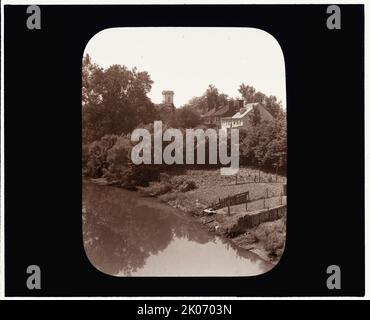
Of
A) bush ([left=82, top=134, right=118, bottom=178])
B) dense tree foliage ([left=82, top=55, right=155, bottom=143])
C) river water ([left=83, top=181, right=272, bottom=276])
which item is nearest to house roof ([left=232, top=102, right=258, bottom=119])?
dense tree foliage ([left=82, top=55, right=155, bottom=143])

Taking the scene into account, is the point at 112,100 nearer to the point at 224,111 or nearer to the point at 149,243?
the point at 224,111

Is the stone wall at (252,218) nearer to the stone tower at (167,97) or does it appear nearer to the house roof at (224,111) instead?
the house roof at (224,111)

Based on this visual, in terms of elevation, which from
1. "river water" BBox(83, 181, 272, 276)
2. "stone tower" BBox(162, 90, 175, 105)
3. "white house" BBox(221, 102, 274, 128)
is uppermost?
"stone tower" BBox(162, 90, 175, 105)

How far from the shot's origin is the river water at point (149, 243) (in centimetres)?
582

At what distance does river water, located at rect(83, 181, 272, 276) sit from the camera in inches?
229

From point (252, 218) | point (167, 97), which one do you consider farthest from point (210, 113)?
point (252, 218)

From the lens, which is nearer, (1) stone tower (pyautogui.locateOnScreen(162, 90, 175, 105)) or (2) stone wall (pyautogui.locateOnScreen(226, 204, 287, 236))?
(2) stone wall (pyautogui.locateOnScreen(226, 204, 287, 236))

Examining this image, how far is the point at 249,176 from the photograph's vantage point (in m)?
5.95

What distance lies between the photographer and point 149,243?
5910 mm

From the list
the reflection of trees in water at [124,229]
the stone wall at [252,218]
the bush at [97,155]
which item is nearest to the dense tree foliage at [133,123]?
the bush at [97,155]

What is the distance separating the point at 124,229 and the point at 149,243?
0.35 metres

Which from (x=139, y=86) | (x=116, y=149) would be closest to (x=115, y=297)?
(x=116, y=149)

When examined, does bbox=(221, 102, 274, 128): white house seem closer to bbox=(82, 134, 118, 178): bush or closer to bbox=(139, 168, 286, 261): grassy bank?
bbox=(139, 168, 286, 261): grassy bank

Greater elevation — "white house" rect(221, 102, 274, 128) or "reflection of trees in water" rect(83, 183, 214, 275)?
"white house" rect(221, 102, 274, 128)
